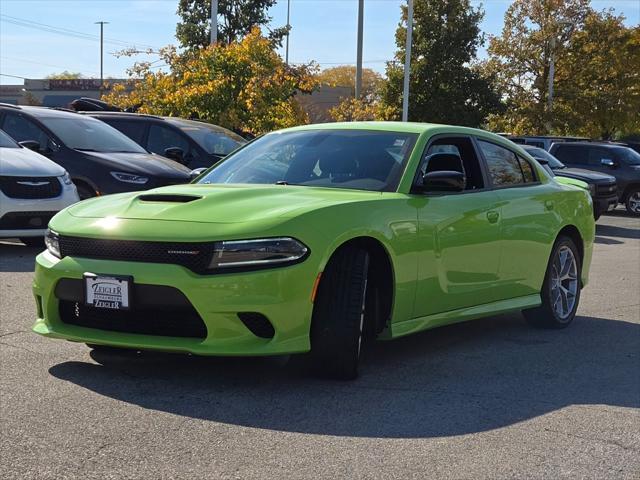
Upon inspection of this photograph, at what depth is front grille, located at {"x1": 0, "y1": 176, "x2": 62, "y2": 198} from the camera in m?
10.4

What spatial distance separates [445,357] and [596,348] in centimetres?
130

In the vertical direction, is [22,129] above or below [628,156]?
above

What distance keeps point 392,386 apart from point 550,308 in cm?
253

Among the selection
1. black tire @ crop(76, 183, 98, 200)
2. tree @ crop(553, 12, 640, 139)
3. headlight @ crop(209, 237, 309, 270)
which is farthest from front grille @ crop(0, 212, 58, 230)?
tree @ crop(553, 12, 640, 139)

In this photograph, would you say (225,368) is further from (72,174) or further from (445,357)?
(72,174)

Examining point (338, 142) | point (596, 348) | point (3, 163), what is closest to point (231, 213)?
point (338, 142)

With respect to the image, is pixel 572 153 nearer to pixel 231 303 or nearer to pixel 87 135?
pixel 87 135

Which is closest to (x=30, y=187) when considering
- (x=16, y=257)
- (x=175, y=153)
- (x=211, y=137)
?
(x=16, y=257)

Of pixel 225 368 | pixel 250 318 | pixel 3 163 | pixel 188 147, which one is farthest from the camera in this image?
pixel 188 147

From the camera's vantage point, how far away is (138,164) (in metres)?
12.2

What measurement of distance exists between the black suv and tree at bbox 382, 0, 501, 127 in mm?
17405

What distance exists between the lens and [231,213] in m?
5.10

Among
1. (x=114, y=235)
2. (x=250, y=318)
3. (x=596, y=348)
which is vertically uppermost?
(x=114, y=235)

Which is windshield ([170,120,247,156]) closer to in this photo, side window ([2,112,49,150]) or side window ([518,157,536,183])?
side window ([2,112,49,150])
